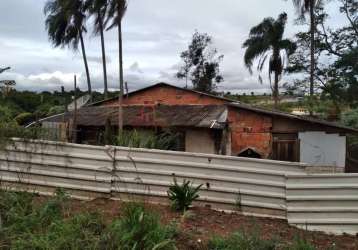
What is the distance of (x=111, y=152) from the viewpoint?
5902 millimetres

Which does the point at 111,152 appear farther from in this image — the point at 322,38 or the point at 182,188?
the point at 322,38

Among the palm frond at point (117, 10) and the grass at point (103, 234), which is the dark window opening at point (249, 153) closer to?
the palm frond at point (117, 10)

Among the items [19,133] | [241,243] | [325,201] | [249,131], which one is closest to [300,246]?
[241,243]

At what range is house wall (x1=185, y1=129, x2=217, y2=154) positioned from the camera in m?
17.8

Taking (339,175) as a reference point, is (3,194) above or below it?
below

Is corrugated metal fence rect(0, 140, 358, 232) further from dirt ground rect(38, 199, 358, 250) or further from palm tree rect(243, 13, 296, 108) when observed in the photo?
palm tree rect(243, 13, 296, 108)

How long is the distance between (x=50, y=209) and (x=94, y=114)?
18.5 metres

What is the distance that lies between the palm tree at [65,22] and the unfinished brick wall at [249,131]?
18.8 meters

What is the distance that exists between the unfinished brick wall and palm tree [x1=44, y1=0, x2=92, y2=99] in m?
18.8

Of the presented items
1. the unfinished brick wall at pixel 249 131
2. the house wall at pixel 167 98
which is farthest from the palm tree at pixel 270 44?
the unfinished brick wall at pixel 249 131

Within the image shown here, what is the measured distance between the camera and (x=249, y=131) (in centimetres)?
1739

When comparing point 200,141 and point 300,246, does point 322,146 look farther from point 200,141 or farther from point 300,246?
point 300,246

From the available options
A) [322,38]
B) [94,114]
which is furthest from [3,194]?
[322,38]

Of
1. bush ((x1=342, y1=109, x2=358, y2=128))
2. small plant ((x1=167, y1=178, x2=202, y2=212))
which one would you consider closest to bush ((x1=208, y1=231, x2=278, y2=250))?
small plant ((x1=167, y1=178, x2=202, y2=212))
